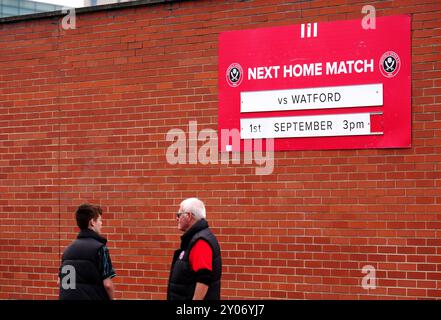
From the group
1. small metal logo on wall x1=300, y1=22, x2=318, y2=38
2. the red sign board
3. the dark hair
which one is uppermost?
small metal logo on wall x1=300, y1=22, x2=318, y2=38

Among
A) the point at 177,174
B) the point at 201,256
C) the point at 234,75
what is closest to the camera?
the point at 201,256

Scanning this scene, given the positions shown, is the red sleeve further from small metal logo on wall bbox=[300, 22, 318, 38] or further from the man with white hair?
small metal logo on wall bbox=[300, 22, 318, 38]

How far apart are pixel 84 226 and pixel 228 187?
2.85 metres

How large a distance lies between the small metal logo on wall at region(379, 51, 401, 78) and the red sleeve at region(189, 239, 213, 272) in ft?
10.5

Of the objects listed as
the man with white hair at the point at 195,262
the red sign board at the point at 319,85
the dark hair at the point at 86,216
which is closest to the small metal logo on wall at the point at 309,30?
the red sign board at the point at 319,85

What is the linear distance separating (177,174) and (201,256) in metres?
3.48

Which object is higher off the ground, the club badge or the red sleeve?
the club badge

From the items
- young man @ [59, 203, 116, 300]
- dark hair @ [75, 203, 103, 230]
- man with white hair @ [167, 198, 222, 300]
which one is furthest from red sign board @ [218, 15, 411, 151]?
young man @ [59, 203, 116, 300]

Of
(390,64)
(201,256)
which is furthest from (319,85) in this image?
(201,256)

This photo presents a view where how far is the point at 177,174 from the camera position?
33.7 feet

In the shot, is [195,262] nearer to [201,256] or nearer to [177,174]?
[201,256]

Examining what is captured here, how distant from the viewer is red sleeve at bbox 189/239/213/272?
6842 millimetres
